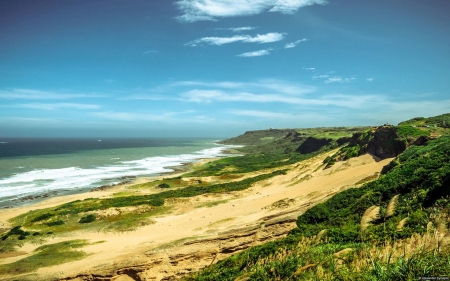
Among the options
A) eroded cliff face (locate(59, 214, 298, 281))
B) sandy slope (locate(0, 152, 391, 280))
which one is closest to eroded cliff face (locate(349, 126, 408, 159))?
sandy slope (locate(0, 152, 391, 280))

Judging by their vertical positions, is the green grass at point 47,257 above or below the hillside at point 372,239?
below

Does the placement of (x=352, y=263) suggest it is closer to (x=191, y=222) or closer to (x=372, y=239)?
(x=372, y=239)

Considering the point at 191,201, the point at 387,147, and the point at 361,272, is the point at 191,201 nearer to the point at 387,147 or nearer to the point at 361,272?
the point at 387,147

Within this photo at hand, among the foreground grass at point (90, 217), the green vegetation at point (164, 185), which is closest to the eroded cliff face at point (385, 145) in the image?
the foreground grass at point (90, 217)

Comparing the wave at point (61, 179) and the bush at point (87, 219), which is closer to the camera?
the bush at point (87, 219)

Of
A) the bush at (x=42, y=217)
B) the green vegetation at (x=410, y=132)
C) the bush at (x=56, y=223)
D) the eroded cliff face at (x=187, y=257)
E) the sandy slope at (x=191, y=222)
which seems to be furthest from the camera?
the bush at (x=42, y=217)

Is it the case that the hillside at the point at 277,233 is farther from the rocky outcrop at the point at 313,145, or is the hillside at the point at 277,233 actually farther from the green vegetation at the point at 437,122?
the rocky outcrop at the point at 313,145

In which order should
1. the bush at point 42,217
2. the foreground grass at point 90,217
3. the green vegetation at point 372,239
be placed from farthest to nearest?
the bush at point 42,217 < the foreground grass at point 90,217 < the green vegetation at point 372,239
